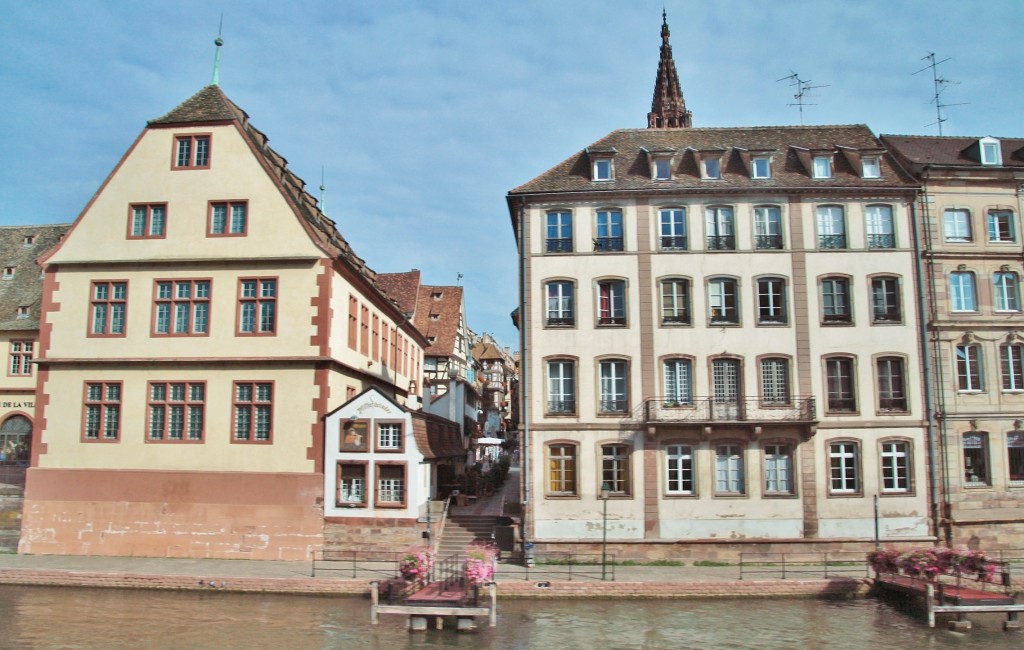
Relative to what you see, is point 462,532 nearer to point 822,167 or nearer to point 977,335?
point 822,167

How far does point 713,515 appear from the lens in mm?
29516

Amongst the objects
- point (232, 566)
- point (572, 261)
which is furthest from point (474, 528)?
point (572, 261)

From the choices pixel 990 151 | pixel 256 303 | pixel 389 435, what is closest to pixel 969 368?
pixel 990 151

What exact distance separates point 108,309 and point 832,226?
27.8 m

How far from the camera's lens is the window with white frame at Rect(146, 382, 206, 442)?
102 feet

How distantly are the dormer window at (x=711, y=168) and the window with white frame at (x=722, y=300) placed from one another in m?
4.06

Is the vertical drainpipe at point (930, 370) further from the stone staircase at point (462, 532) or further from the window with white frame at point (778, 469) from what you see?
the stone staircase at point (462, 532)

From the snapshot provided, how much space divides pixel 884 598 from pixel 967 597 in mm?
2860

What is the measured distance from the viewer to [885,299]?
31.0 metres

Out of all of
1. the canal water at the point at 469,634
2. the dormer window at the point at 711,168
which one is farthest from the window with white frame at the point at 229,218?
the dormer window at the point at 711,168

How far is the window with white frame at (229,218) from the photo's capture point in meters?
31.7

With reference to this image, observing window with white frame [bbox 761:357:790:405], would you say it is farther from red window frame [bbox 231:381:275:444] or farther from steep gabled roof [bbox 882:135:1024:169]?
red window frame [bbox 231:381:275:444]

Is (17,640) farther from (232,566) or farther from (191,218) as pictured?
(191,218)

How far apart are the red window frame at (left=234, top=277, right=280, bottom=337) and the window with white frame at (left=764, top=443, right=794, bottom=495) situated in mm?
18922
